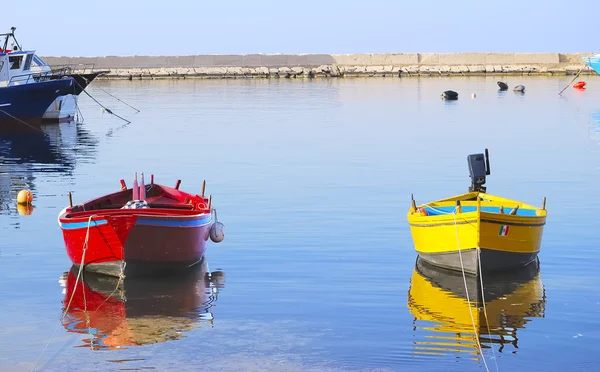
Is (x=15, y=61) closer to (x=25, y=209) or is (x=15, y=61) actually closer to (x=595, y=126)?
(x=25, y=209)

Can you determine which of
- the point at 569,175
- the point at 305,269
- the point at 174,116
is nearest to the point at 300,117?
the point at 174,116

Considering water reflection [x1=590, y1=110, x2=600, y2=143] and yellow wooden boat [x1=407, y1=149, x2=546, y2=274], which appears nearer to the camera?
yellow wooden boat [x1=407, y1=149, x2=546, y2=274]

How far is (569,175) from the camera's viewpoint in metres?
24.4

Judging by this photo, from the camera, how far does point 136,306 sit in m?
12.2

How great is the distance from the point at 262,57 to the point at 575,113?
243 feet

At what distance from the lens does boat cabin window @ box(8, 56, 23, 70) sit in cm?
4016

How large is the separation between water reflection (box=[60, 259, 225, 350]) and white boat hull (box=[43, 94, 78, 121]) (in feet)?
104

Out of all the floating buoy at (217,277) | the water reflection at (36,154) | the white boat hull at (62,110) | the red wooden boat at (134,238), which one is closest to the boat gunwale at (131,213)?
the red wooden boat at (134,238)

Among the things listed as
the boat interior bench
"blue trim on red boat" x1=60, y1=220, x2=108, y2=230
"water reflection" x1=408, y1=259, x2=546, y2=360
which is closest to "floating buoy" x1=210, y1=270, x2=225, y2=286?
"blue trim on red boat" x1=60, y1=220, x2=108, y2=230

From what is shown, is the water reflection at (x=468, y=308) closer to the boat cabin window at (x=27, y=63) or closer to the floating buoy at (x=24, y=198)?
the floating buoy at (x=24, y=198)

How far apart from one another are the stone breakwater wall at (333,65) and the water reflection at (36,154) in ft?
184

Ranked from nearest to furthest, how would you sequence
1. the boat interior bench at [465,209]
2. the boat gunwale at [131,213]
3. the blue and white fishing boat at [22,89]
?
1. the boat gunwale at [131,213]
2. the boat interior bench at [465,209]
3. the blue and white fishing boat at [22,89]

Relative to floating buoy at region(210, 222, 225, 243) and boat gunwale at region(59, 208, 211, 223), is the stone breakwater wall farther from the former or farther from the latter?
boat gunwale at region(59, 208, 211, 223)

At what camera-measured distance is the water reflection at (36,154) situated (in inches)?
937
